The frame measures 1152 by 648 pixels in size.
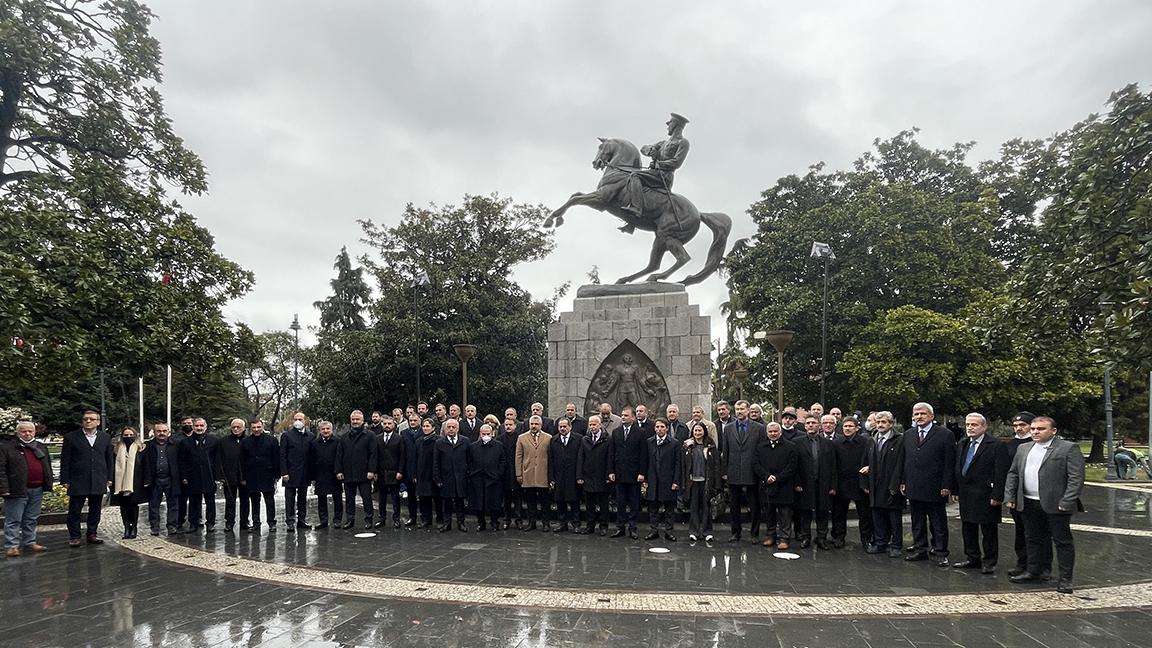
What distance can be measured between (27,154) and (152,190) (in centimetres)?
184

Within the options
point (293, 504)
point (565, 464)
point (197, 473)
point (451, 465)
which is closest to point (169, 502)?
point (197, 473)

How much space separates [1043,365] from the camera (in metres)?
22.3

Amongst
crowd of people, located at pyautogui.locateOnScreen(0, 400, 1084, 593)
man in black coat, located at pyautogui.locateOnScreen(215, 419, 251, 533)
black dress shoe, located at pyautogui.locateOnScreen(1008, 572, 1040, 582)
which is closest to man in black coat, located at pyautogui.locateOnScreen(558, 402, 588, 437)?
crowd of people, located at pyautogui.locateOnScreen(0, 400, 1084, 593)

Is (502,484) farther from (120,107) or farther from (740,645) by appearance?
(120,107)

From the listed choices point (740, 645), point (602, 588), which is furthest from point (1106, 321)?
point (602, 588)

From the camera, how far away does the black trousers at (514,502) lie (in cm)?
1083

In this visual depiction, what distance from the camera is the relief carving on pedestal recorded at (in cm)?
1309

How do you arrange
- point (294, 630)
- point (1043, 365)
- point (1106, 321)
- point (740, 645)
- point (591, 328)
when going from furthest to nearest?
point (1043, 365) → point (591, 328) → point (1106, 321) → point (294, 630) → point (740, 645)

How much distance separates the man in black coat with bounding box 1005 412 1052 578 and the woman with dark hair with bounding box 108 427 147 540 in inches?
451

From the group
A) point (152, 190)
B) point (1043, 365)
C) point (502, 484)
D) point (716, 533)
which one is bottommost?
point (716, 533)

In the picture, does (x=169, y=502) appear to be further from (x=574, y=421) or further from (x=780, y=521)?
(x=780, y=521)

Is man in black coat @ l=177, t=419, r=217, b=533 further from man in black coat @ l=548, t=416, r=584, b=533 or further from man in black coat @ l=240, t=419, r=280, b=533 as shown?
man in black coat @ l=548, t=416, r=584, b=533

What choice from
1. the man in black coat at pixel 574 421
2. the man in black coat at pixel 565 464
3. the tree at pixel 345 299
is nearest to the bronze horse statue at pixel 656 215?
the man in black coat at pixel 574 421

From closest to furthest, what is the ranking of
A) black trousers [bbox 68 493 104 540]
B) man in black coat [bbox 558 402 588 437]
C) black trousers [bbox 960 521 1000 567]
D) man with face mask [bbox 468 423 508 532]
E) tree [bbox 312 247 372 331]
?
1. black trousers [bbox 960 521 1000 567]
2. black trousers [bbox 68 493 104 540]
3. man with face mask [bbox 468 423 508 532]
4. man in black coat [bbox 558 402 588 437]
5. tree [bbox 312 247 372 331]
